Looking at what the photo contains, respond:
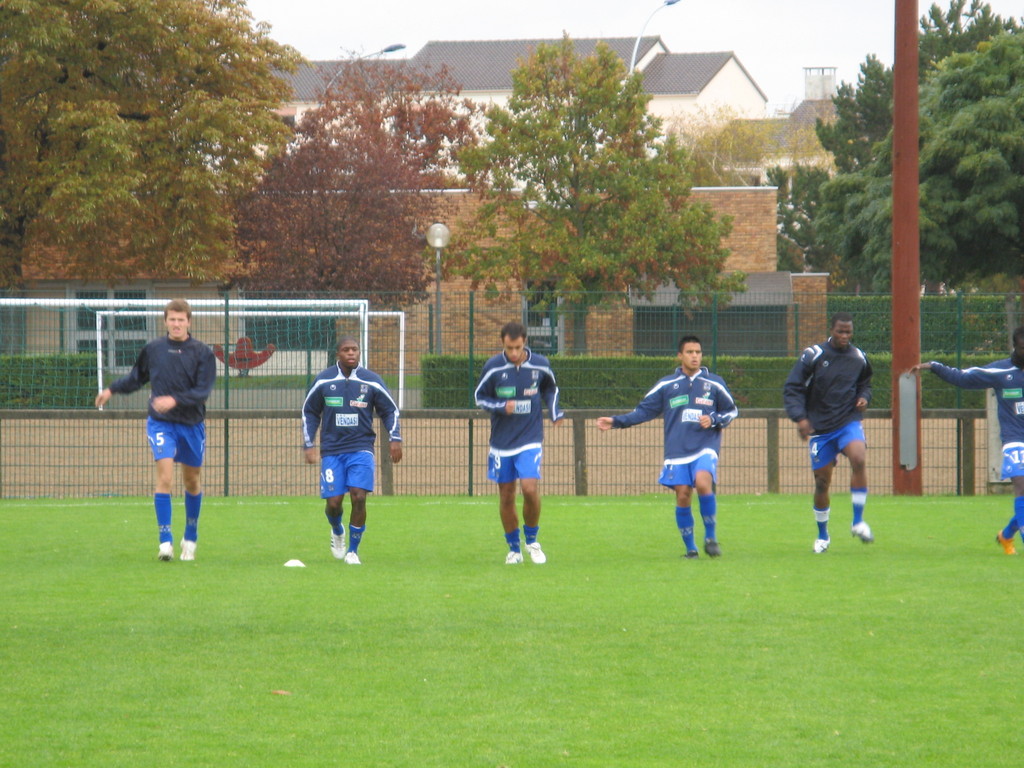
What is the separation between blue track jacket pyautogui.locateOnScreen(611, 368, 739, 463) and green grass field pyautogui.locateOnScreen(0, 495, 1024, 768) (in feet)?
2.96

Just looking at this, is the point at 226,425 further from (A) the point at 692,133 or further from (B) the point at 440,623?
(A) the point at 692,133

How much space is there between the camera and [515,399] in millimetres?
10125

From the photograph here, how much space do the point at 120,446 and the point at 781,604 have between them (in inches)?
442

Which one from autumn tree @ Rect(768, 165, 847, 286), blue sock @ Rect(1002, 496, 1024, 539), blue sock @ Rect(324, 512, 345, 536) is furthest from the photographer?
autumn tree @ Rect(768, 165, 847, 286)

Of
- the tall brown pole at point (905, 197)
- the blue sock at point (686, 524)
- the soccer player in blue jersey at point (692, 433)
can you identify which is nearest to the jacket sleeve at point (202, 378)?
the soccer player in blue jersey at point (692, 433)

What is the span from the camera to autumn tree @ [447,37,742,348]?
106ft

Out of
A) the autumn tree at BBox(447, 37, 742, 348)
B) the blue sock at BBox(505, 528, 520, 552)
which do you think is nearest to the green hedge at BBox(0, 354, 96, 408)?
the blue sock at BBox(505, 528, 520, 552)

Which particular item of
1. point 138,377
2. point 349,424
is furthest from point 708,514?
point 138,377

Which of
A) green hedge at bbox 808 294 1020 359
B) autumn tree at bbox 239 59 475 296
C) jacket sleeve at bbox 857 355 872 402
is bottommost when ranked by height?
jacket sleeve at bbox 857 355 872 402

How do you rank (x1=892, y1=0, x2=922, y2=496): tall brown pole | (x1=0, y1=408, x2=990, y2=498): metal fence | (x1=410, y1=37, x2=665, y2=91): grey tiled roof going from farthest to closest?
(x1=410, y1=37, x2=665, y2=91): grey tiled roof
(x1=0, y1=408, x2=990, y2=498): metal fence
(x1=892, y1=0, x2=922, y2=496): tall brown pole

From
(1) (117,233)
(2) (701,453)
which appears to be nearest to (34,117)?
(1) (117,233)

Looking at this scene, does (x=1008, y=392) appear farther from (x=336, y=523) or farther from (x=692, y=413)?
(x=336, y=523)

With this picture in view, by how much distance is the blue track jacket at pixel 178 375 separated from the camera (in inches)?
393

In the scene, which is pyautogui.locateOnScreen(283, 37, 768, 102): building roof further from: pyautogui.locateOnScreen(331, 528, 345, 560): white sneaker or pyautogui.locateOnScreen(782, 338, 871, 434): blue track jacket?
pyautogui.locateOnScreen(331, 528, 345, 560): white sneaker
